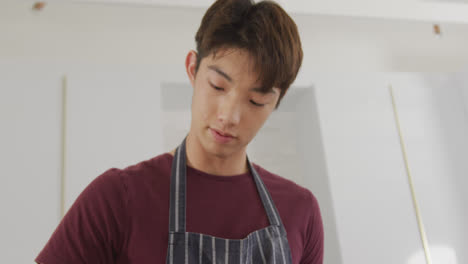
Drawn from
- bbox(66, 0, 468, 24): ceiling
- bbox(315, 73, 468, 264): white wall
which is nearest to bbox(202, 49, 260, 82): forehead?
bbox(66, 0, 468, 24): ceiling

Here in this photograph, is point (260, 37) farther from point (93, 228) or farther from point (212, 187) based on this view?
point (93, 228)

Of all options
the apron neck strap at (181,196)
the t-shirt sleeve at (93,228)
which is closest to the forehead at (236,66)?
the apron neck strap at (181,196)

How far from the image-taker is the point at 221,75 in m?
1.08

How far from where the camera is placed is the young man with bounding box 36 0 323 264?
101 centimetres

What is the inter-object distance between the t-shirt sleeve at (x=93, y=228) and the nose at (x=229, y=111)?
0.29m

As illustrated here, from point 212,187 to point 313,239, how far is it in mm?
347

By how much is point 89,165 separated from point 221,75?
1.46 metres

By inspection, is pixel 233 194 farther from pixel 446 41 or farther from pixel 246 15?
pixel 446 41

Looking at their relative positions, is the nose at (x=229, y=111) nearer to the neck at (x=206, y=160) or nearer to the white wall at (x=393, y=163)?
the neck at (x=206, y=160)

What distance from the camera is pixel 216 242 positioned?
3.53ft

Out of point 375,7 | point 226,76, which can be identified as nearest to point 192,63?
point 226,76

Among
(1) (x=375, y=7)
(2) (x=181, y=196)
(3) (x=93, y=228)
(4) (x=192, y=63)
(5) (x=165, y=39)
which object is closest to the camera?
(3) (x=93, y=228)

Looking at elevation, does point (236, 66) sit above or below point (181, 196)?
above

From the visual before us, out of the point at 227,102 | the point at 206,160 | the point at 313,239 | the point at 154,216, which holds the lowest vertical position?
the point at 313,239
